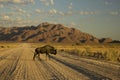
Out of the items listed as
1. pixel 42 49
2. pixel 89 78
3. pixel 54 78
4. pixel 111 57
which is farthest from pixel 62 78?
pixel 111 57

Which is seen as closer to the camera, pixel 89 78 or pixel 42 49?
pixel 89 78

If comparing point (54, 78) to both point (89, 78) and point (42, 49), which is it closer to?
point (89, 78)

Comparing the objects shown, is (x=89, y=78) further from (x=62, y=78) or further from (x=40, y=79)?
(x=40, y=79)

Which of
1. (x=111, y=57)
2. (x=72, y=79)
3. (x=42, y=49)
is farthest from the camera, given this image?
(x=111, y=57)

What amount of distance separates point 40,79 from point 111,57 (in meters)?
19.1

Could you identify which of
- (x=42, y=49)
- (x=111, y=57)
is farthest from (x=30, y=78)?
(x=111, y=57)

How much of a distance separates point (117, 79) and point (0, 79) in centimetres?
581

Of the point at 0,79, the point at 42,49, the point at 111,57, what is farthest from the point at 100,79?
the point at 111,57

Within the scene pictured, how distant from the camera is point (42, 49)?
94.8 feet

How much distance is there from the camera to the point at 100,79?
14.1 meters

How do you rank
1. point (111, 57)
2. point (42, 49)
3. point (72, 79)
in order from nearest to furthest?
point (72, 79), point (42, 49), point (111, 57)

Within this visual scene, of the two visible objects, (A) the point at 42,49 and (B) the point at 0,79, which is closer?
(B) the point at 0,79

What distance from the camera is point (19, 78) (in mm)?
14430

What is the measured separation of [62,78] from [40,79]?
1.10 metres
